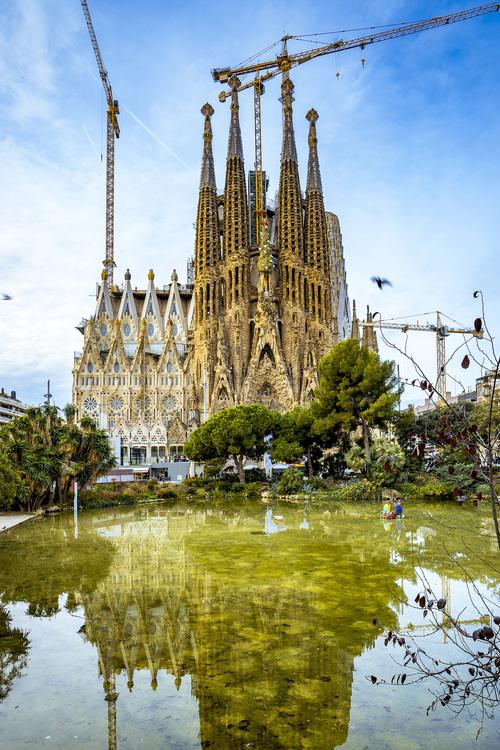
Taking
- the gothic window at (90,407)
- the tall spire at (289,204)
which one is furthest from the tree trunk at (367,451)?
the gothic window at (90,407)

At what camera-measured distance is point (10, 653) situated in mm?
7867

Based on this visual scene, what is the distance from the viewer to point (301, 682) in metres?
6.50

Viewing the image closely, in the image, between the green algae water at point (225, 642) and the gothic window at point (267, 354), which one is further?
the gothic window at point (267, 354)

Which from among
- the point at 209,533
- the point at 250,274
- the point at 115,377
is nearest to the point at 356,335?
the point at 250,274

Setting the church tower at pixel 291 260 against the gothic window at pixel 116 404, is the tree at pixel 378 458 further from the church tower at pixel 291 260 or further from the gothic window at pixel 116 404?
the gothic window at pixel 116 404

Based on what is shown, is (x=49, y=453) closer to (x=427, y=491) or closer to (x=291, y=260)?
(x=427, y=491)

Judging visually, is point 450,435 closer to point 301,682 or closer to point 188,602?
point 301,682

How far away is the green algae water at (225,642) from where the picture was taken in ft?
18.4

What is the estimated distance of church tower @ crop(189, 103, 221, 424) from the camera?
171ft

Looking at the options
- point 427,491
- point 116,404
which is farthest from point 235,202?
point 427,491

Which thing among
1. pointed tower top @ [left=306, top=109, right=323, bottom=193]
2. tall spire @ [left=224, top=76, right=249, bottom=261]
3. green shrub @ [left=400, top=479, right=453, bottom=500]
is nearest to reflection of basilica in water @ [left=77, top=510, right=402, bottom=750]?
green shrub @ [left=400, top=479, right=453, bottom=500]

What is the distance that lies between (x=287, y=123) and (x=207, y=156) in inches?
350

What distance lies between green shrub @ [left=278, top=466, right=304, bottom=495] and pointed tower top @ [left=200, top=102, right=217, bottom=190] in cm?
3474

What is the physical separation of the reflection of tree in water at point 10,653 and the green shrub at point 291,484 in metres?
Answer: 22.3
